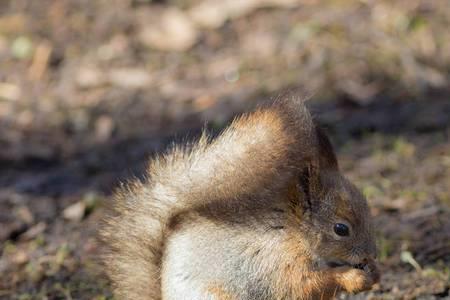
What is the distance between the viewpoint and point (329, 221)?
9.50 feet

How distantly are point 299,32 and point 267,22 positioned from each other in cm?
29

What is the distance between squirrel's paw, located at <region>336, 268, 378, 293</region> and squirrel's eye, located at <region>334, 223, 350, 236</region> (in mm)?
116

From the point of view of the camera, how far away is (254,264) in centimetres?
278

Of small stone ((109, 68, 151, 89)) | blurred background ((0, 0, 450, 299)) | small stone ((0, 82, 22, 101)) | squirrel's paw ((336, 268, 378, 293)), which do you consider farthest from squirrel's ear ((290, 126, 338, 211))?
small stone ((0, 82, 22, 101))

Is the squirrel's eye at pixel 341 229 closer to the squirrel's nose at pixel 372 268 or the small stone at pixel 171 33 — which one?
the squirrel's nose at pixel 372 268

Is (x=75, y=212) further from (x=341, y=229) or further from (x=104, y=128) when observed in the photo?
(x=341, y=229)

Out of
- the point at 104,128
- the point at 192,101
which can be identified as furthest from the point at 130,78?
the point at 104,128

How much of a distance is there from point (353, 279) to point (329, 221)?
200 millimetres

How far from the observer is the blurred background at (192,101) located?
382 cm

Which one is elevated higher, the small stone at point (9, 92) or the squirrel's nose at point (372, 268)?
the squirrel's nose at point (372, 268)

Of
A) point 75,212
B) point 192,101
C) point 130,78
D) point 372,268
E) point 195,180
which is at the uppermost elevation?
point 195,180

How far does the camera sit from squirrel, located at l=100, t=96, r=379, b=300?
8.82 ft

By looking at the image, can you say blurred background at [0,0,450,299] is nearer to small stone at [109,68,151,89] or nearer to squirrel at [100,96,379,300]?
small stone at [109,68,151,89]

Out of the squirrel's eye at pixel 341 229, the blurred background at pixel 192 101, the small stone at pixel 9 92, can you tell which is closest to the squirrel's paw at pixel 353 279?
the squirrel's eye at pixel 341 229
